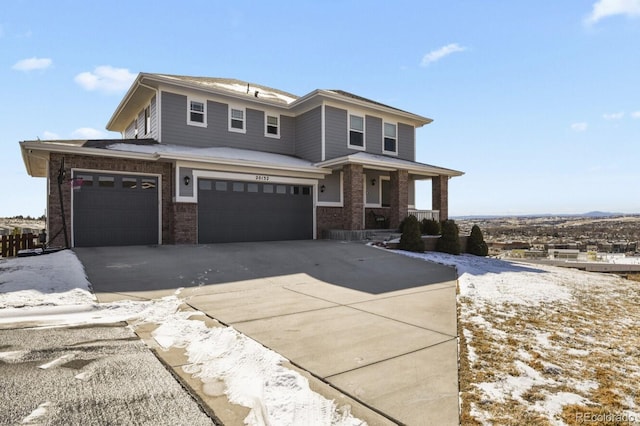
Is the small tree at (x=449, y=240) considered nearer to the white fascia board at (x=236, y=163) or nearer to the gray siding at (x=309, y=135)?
the white fascia board at (x=236, y=163)

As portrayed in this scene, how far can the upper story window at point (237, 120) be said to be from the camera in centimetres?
1672

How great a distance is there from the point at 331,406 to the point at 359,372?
0.71m

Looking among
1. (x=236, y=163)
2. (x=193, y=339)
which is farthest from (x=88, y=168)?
(x=193, y=339)

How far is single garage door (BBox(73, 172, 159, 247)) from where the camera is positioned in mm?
12305

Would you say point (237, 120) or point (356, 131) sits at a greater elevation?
point (237, 120)

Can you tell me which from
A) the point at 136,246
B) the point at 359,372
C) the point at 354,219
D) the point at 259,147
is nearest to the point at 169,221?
the point at 136,246

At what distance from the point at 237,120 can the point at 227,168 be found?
3.65m

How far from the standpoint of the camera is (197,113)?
15.8 metres

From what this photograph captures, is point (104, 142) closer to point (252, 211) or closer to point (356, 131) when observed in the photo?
point (252, 211)

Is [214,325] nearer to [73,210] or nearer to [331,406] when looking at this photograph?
[331,406]

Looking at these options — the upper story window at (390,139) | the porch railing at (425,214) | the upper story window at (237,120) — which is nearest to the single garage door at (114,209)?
the upper story window at (237,120)

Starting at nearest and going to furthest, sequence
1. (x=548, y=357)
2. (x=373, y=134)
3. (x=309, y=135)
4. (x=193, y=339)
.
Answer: (x=548, y=357) → (x=193, y=339) → (x=309, y=135) → (x=373, y=134)

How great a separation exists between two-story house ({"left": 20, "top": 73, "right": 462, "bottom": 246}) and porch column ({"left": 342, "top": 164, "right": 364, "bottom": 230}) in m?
0.05

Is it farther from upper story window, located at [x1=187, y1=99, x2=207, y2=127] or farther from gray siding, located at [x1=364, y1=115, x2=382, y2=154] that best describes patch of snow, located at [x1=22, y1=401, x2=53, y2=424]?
gray siding, located at [x1=364, y1=115, x2=382, y2=154]
